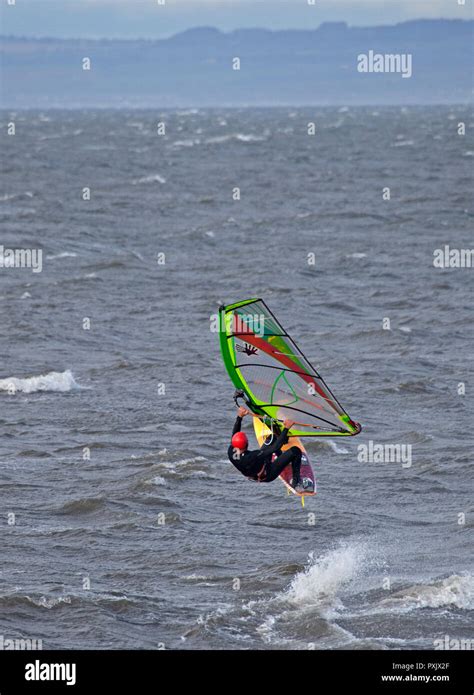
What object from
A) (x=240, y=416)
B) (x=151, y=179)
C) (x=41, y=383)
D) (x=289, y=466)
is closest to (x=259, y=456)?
(x=240, y=416)

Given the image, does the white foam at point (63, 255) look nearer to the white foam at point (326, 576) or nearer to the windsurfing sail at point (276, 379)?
the white foam at point (326, 576)

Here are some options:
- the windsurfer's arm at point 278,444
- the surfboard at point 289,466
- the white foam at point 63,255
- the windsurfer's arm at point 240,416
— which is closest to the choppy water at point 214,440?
the white foam at point 63,255

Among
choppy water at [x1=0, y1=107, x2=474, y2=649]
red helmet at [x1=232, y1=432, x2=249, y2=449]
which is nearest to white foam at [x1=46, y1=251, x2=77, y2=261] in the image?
choppy water at [x1=0, y1=107, x2=474, y2=649]

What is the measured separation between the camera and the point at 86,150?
117 metres

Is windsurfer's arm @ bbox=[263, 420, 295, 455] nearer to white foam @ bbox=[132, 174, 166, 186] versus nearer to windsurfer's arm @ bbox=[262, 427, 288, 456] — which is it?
windsurfer's arm @ bbox=[262, 427, 288, 456]

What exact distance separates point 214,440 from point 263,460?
8.47 metres

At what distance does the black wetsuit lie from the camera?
19750 mm

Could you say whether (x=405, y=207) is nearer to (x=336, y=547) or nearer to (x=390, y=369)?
(x=390, y=369)

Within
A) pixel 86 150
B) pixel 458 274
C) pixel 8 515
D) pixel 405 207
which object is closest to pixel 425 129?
pixel 86 150

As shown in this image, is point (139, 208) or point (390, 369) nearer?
point (390, 369)

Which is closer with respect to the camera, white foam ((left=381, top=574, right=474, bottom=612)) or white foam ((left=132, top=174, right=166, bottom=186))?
white foam ((left=381, top=574, right=474, bottom=612))

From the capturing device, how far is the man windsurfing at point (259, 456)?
64.7 feet

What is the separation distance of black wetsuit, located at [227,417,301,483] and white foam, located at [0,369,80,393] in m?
12.7
